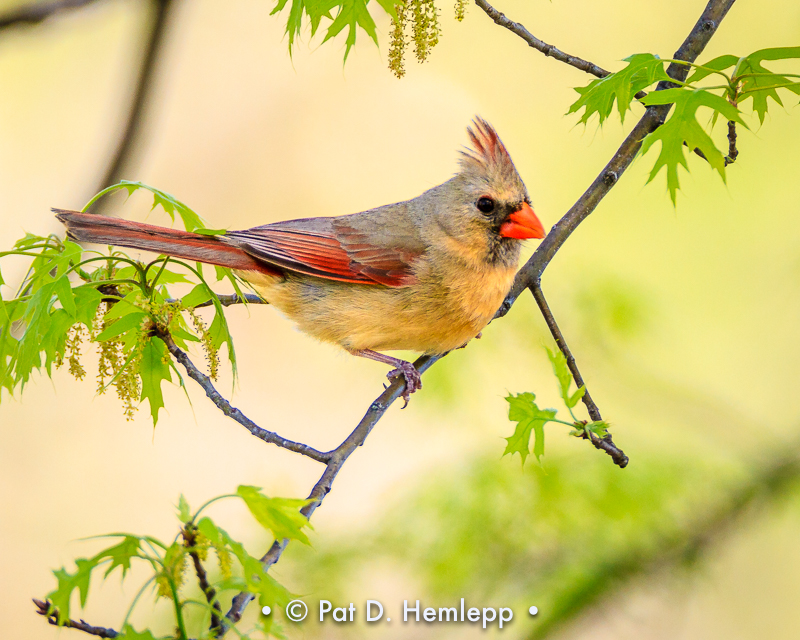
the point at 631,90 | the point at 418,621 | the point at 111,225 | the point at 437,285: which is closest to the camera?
the point at 631,90

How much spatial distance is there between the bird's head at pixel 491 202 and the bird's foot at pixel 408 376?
50 cm

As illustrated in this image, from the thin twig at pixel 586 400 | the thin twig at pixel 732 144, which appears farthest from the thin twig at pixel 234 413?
the thin twig at pixel 732 144

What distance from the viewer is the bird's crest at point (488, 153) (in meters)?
2.72

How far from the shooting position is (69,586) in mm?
1364

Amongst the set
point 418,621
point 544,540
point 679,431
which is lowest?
point 418,621

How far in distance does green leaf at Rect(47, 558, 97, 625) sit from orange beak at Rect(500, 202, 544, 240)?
1.81m

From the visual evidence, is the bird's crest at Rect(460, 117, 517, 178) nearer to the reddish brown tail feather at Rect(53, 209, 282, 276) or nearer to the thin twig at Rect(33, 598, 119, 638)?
the reddish brown tail feather at Rect(53, 209, 282, 276)

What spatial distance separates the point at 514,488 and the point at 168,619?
1.60 m

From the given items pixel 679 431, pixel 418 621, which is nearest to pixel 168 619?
pixel 418 621

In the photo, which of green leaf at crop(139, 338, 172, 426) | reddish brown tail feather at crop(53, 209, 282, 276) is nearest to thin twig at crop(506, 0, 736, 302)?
reddish brown tail feather at crop(53, 209, 282, 276)

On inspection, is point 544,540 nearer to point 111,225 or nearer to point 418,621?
point 418,621

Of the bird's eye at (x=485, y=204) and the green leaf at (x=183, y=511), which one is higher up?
the bird's eye at (x=485, y=204)

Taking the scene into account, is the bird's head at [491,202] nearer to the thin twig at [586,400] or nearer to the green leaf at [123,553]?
the thin twig at [586,400]

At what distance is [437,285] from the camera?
2748mm
